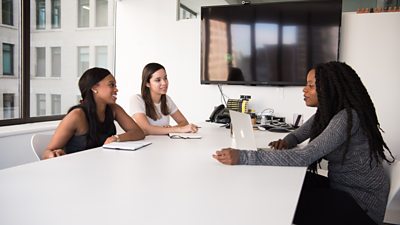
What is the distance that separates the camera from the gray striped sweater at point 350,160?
1.46m

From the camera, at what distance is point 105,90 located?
220cm

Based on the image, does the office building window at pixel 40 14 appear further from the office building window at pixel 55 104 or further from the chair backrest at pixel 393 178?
the chair backrest at pixel 393 178

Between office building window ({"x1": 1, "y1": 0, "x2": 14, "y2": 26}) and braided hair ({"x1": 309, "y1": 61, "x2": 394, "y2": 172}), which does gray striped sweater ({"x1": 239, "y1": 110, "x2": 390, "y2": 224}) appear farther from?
office building window ({"x1": 1, "y1": 0, "x2": 14, "y2": 26})

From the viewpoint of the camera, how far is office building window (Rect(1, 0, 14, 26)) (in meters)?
3.15

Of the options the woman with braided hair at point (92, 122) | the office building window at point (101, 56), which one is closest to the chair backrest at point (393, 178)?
the woman with braided hair at point (92, 122)

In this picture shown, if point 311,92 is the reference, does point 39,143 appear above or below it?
below

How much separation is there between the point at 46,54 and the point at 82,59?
59cm

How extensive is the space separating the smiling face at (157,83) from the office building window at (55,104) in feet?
5.39

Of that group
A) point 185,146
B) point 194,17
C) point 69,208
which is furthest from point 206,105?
point 69,208

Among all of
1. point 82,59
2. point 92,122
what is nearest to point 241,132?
point 92,122

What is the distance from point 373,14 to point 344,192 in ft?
7.75

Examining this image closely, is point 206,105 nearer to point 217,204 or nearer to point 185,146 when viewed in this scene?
point 185,146

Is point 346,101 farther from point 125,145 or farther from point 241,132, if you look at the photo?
point 125,145

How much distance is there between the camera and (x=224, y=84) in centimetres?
380
